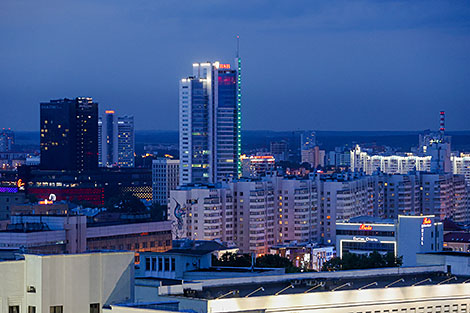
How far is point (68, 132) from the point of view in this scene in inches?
7431

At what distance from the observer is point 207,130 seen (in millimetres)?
146125

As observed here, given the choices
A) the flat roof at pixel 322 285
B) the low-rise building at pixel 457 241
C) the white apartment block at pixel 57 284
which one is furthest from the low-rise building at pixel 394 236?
the white apartment block at pixel 57 284

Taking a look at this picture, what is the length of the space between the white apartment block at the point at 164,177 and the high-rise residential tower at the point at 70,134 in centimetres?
2111

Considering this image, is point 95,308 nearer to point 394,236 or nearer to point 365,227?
point 394,236

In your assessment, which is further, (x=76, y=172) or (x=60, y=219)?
(x=76, y=172)

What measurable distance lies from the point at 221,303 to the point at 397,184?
97.1 meters

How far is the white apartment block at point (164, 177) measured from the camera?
6540 inches

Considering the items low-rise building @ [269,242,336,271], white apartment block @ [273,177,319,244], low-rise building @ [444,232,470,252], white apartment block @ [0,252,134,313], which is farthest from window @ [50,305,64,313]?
white apartment block @ [273,177,319,244]

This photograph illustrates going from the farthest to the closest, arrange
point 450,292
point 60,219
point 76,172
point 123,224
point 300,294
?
point 76,172 < point 123,224 < point 60,219 < point 450,292 < point 300,294

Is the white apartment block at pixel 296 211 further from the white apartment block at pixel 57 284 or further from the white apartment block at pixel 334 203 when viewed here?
the white apartment block at pixel 57 284

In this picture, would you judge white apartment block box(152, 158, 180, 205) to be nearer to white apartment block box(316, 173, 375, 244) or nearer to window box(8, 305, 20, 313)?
white apartment block box(316, 173, 375, 244)

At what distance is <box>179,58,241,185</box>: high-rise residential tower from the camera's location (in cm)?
14562

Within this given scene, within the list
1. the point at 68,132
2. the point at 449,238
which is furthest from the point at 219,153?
the point at 449,238

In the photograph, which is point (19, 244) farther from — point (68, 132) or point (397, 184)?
point (68, 132)
